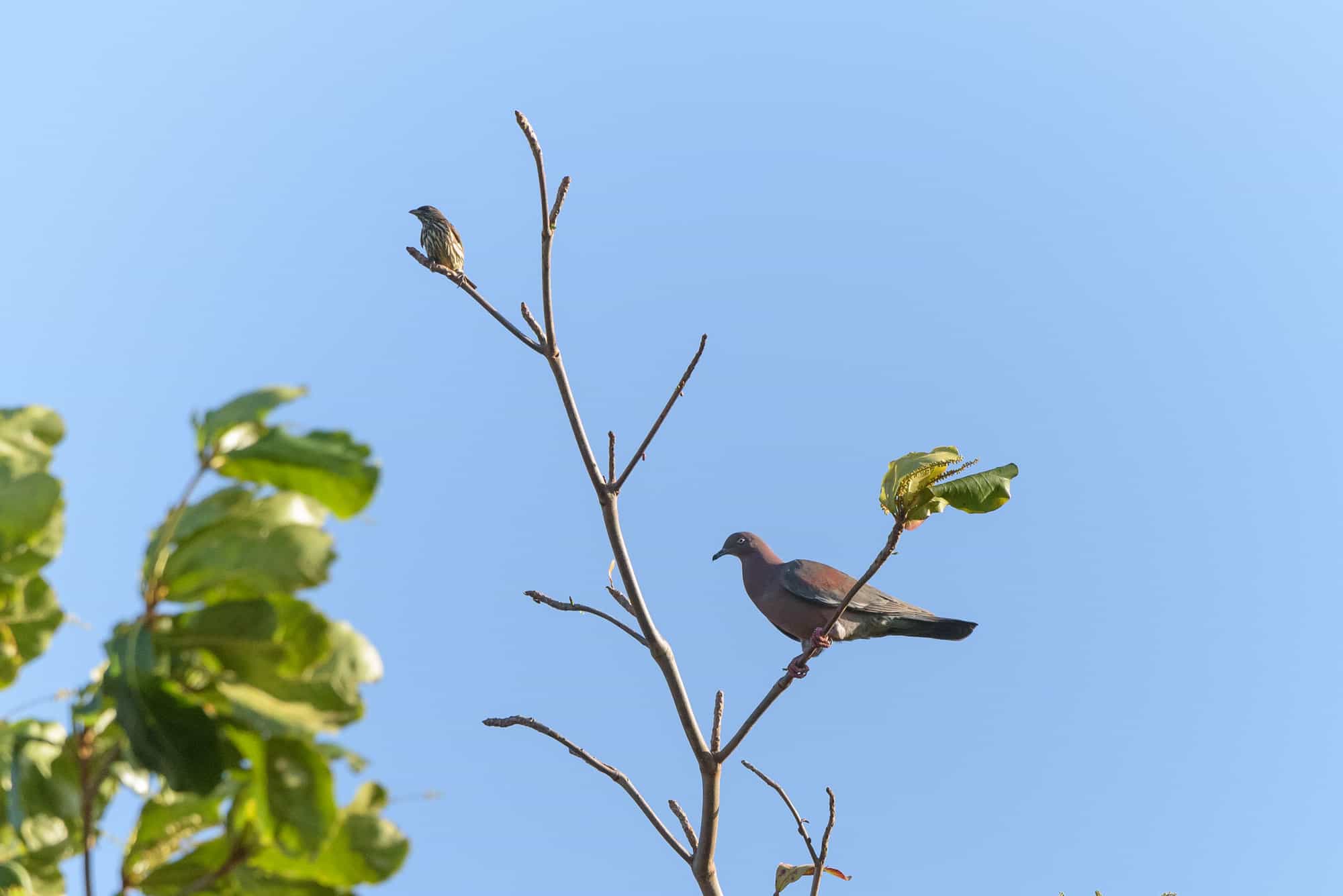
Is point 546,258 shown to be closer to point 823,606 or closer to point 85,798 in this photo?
point 85,798

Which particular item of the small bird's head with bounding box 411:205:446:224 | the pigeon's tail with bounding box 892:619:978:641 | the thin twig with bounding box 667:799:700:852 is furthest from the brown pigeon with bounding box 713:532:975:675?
the small bird's head with bounding box 411:205:446:224

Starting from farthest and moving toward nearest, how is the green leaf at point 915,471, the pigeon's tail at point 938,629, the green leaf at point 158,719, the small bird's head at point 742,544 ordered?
the small bird's head at point 742,544
the pigeon's tail at point 938,629
the green leaf at point 915,471
the green leaf at point 158,719

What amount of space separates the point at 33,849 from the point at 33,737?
0.67 ft

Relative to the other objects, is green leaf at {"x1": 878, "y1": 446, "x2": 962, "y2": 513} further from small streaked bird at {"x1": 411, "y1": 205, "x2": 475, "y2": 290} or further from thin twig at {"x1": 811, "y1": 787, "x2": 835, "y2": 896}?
small streaked bird at {"x1": 411, "y1": 205, "x2": 475, "y2": 290}

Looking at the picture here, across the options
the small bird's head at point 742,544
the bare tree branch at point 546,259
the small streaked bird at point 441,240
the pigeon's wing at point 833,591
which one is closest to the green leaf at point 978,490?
the bare tree branch at point 546,259

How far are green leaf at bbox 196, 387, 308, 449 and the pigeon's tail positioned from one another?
21.1 feet

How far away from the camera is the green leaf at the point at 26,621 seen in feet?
4.53

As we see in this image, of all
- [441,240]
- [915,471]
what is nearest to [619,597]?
[915,471]

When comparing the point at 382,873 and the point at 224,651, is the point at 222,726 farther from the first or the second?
the point at 382,873

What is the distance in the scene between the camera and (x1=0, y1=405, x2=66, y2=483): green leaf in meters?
1.29

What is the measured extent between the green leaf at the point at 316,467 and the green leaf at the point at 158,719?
225 mm

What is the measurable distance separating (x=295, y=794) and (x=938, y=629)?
6570 millimetres

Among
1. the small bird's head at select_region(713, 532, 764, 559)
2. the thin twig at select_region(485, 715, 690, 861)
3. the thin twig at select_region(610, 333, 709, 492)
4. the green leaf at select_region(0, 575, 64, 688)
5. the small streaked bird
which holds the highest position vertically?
the small streaked bird

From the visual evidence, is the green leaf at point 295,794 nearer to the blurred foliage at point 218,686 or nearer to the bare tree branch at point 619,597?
the blurred foliage at point 218,686
